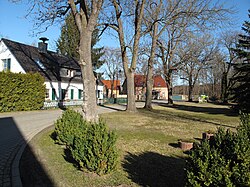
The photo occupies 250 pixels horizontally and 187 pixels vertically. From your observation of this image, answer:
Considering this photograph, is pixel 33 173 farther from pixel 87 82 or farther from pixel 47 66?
pixel 47 66

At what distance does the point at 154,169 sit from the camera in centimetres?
506

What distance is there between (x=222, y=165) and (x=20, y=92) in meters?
18.9

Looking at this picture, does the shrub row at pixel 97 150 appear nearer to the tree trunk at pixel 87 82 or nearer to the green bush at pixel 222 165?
the green bush at pixel 222 165

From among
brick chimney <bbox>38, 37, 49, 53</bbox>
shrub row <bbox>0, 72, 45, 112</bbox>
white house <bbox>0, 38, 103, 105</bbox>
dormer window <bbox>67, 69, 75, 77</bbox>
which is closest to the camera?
shrub row <bbox>0, 72, 45, 112</bbox>

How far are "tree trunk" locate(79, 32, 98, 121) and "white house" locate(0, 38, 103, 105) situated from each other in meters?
16.6

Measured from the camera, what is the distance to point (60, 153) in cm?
618

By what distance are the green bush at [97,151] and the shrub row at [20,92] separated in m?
15.1

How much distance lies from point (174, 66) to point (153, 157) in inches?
929

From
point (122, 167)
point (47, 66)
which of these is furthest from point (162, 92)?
point (122, 167)

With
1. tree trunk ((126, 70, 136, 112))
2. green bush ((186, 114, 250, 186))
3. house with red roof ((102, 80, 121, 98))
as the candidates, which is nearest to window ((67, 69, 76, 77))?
tree trunk ((126, 70, 136, 112))

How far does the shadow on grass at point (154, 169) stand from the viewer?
4391mm

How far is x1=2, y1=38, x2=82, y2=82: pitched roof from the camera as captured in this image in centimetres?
2493

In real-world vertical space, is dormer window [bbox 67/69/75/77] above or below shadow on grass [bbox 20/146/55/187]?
above

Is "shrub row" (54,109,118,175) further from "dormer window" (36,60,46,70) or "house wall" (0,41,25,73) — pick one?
"dormer window" (36,60,46,70)
